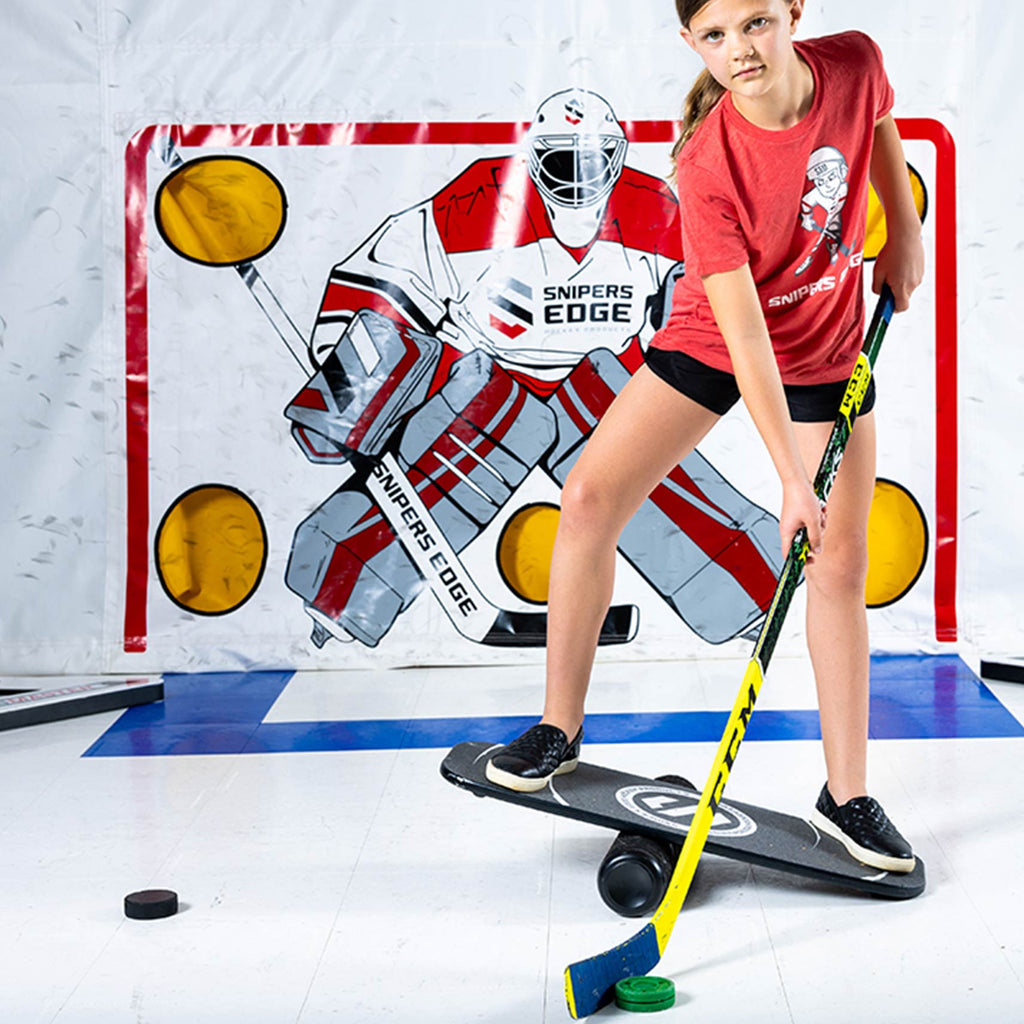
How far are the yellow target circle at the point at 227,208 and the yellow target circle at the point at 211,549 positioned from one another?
1.89 ft

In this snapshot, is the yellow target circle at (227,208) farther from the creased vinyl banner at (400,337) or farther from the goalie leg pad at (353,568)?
the goalie leg pad at (353,568)

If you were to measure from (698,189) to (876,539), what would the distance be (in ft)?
5.96

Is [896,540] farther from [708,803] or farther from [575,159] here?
[708,803]

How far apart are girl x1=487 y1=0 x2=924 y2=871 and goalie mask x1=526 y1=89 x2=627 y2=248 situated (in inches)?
55.5

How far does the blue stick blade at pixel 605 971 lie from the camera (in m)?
1.54

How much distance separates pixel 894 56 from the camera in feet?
11.0

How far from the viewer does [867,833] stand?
1919mm

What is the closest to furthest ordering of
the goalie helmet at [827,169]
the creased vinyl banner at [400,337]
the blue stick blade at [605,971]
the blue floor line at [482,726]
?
the blue stick blade at [605,971] < the goalie helmet at [827,169] < the blue floor line at [482,726] < the creased vinyl banner at [400,337]

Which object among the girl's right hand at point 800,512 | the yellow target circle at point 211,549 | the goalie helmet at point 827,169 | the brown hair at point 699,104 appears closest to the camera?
the girl's right hand at point 800,512

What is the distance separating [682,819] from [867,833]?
0.81 ft

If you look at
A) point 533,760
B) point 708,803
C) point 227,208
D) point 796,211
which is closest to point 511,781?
point 533,760

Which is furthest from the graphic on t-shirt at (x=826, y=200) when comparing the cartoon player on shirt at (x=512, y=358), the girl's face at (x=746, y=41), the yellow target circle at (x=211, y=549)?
the yellow target circle at (x=211, y=549)

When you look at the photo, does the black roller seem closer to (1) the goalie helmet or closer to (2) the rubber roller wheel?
(2) the rubber roller wheel

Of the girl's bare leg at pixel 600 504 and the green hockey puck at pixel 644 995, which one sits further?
the girl's bare leg at pixel 600 504
